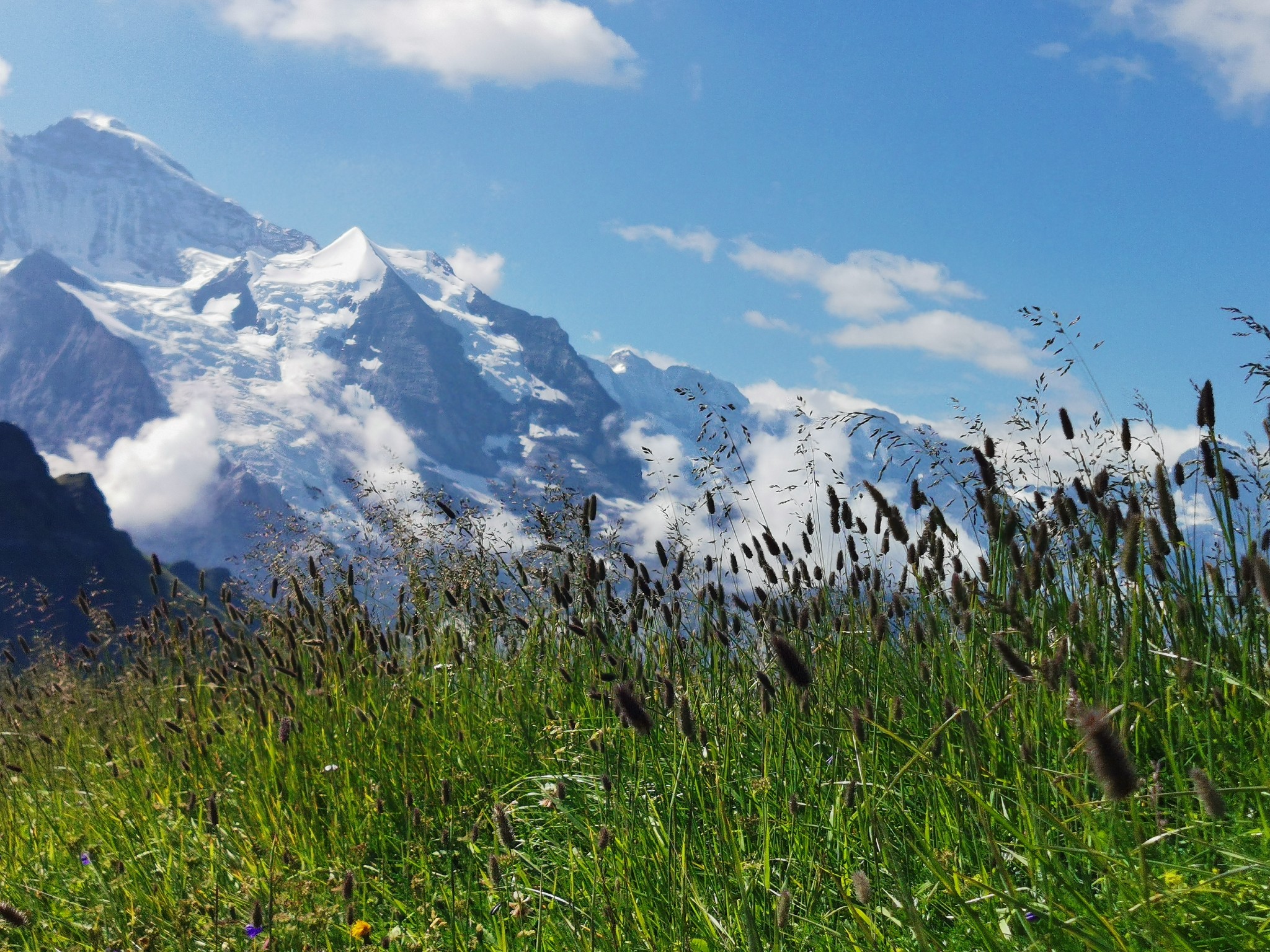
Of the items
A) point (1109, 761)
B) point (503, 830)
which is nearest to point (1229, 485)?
point (1109, 761)

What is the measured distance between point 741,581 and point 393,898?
264cm

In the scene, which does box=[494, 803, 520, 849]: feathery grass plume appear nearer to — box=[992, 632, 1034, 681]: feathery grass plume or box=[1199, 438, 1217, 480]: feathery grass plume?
box=[992, 632, 1034, 681]: feathery grass plume

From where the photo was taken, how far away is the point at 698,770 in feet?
8.89

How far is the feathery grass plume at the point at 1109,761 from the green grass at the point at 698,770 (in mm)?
239

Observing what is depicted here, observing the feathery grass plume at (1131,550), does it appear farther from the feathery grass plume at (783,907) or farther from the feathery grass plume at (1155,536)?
the feathery grass plume at (783,907)

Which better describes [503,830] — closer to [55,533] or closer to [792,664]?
[792,664]

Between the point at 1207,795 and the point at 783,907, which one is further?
the point at 783,907

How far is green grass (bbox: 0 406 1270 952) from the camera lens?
1.92 m

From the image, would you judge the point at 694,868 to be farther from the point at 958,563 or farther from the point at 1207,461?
the point at 1207,461

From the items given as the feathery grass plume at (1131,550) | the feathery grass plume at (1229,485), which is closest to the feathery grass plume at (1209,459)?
the feathery grass plume at (1229,485)

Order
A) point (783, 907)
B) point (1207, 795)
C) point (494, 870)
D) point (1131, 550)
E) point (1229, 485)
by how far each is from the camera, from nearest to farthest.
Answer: point (1207, 795) → point (783, 907) → point (1131, 550) → point (494, 870) → point (1229, 485)

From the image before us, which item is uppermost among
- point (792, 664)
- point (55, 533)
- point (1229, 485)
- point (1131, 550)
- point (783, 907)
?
point (55, 533)

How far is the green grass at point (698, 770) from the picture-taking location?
1923mm

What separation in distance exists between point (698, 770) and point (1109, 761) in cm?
173
